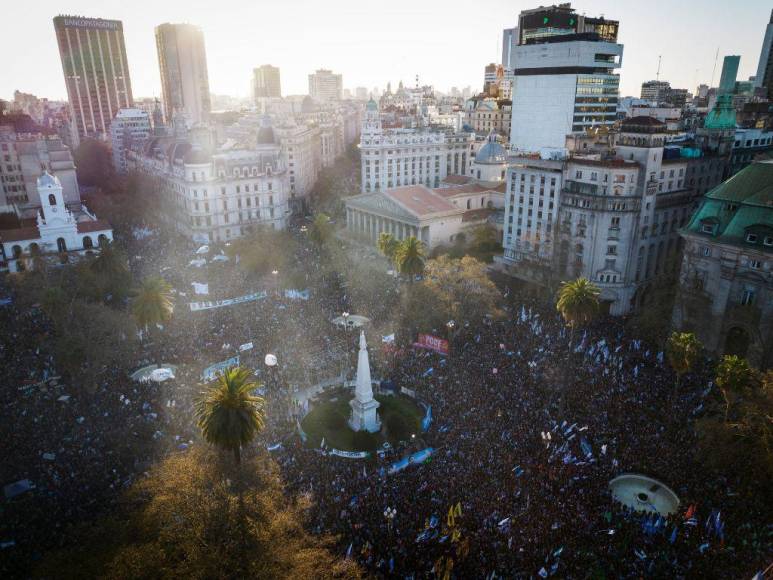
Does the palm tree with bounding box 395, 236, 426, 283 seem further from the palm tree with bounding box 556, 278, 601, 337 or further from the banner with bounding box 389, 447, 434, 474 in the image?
the banner with bounding box 389, 447, 434, 474

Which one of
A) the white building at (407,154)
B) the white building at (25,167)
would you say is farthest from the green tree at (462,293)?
the white building at (25,167)

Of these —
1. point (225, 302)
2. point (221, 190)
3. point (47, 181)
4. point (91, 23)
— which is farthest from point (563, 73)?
point (91, 23)

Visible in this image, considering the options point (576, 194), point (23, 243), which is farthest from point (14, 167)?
point (576, 194)

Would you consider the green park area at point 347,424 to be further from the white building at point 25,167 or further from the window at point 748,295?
the white building at point 25,167

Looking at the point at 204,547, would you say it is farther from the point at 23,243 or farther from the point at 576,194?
the point at 23,243

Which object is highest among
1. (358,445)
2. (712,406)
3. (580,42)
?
(580,42)
